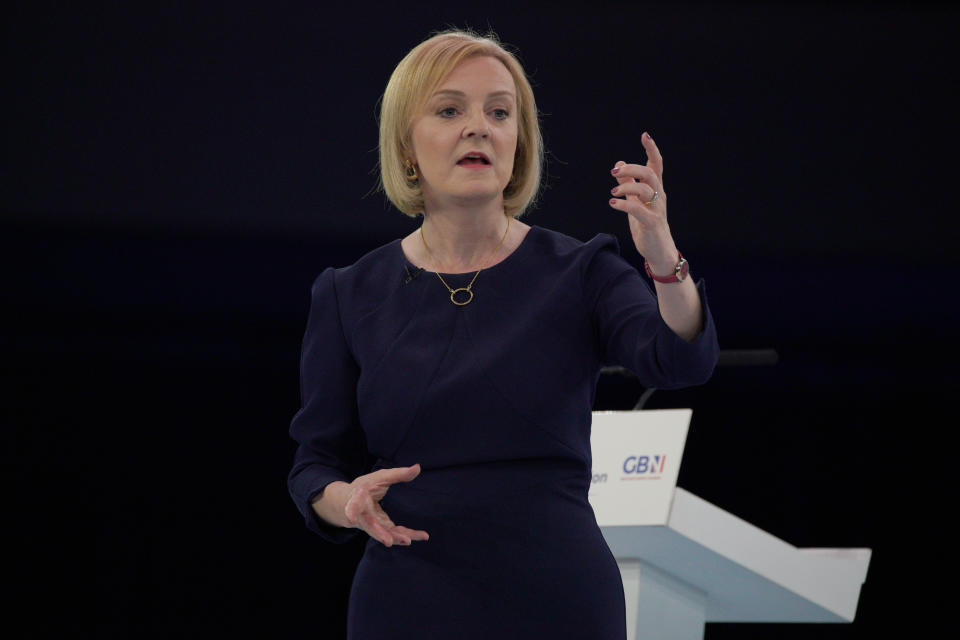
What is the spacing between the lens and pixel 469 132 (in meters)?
1.49

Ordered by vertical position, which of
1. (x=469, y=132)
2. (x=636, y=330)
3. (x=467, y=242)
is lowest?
(x=636, y=330)

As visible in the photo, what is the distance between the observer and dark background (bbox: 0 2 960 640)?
3764 mm

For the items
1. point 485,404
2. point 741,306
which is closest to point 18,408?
point 741,306

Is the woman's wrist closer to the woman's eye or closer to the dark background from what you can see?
the woman's eye

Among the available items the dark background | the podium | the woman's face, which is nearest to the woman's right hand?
the woman's face

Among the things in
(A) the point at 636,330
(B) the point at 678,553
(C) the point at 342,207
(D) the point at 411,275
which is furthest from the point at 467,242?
(C) the point at 342,207

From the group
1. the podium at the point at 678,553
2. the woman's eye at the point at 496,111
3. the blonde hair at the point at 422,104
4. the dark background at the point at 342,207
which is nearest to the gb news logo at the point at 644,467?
the podium at the point at 678,553

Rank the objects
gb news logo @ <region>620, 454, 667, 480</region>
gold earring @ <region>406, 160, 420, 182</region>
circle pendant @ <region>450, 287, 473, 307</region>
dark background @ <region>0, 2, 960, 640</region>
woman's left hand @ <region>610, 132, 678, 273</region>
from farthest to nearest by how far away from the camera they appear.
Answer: dark background @ <region>0, 2, 960, 640</region>, gb news logo @ <region>620, 454, 667, 480</region>, gold earring @ <region>406, 160, 420, 182</region>, circle pendant @ <region>450, 287, 473, 307</region>, woman's left hand @ <region>610, 132, 678, 273</region>

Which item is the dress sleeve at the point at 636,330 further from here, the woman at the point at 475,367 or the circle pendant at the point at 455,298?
the circle pendant at the point at 455,298

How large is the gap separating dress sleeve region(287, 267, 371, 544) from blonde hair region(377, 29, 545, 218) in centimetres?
20

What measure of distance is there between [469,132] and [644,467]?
1008 mm

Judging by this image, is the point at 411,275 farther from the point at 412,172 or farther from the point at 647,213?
the point at 647,213

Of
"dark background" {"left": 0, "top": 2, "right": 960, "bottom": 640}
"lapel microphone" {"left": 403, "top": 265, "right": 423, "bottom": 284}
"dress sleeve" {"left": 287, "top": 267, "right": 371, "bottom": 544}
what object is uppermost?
"dark background" {"left": 0, "top": 2, "right": 960, "bottom": 640}

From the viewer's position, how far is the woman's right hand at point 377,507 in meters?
1.29
